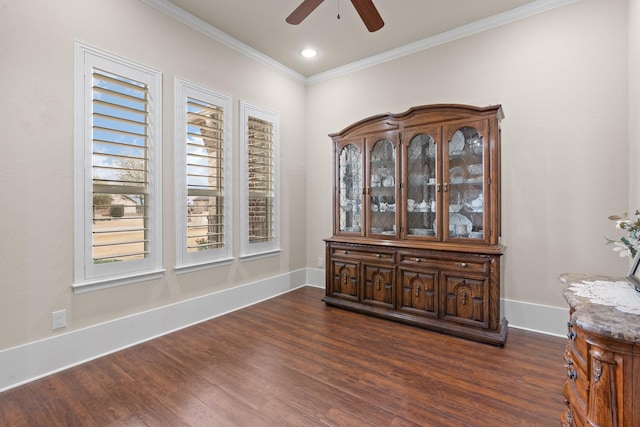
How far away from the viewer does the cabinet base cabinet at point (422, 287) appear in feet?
9.00

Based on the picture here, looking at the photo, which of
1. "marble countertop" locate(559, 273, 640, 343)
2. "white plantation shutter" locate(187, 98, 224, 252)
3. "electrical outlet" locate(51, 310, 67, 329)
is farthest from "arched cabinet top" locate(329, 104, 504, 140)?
"electrical outlet" locate(51, 310, 67, 329)

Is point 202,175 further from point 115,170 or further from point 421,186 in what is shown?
point 421,186

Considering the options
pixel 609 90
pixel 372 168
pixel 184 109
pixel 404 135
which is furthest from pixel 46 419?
pixel 609 90

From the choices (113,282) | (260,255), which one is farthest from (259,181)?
(113,282)

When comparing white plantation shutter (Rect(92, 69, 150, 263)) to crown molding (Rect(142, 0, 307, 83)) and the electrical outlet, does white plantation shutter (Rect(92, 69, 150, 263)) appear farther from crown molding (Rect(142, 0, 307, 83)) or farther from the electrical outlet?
crown molding (Rect(142, 0, 307, 83))

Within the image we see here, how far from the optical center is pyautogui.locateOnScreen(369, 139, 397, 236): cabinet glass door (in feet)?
11.4

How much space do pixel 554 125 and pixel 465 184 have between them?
0.97m

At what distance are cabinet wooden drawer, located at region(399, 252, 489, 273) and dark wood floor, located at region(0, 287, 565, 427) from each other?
0.65 m

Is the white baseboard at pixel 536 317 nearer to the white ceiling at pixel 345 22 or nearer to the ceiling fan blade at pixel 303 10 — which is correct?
the white ceiling at pixel 345 22

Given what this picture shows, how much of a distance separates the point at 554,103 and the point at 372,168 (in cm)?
182

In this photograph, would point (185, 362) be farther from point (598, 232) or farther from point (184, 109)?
point (598, 232)

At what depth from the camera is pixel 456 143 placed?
3061 mm

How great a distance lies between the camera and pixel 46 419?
5.87 ft

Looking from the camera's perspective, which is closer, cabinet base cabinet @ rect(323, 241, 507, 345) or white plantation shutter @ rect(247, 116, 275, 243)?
cabinet base cabinet @ rect(323, 241, 507, 345)
